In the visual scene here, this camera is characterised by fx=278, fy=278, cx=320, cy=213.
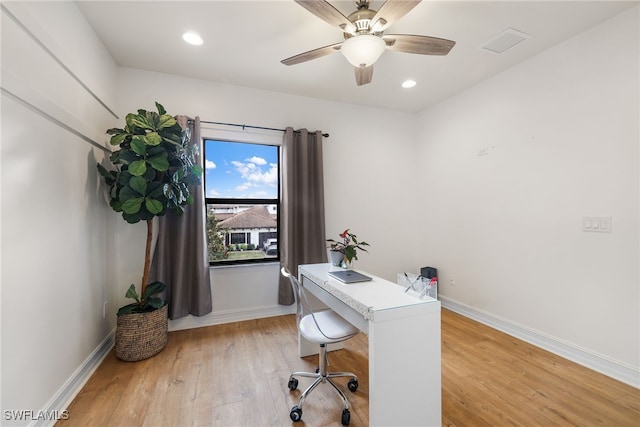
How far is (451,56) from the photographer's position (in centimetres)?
278

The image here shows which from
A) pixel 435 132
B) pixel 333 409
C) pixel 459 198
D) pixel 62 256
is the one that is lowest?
pixel 333 409

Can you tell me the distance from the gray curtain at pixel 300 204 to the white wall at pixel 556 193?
1804 millimetres

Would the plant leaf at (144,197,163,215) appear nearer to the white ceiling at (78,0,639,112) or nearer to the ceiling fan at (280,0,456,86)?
the white ceiling at (78,0,639,112)

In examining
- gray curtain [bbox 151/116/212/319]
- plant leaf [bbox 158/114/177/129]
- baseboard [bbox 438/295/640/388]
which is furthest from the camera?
gray curtain [bbox 151/116/212/319]

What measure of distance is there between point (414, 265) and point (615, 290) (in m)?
2.29

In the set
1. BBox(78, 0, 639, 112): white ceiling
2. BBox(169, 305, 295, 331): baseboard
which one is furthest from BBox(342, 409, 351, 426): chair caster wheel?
BBox(78, 0, 639, 112): white ceiling

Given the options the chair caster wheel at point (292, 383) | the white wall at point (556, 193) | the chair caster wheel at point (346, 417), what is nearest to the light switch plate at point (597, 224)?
the white wall at point (556, 193)

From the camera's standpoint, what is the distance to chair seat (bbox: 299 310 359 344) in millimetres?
1736

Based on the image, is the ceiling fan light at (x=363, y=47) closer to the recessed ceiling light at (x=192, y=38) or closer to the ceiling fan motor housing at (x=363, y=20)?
the ceiling fan motor housing at (x=363, y=20)

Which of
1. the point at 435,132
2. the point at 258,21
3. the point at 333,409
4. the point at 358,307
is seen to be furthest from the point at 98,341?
the point at 435,132

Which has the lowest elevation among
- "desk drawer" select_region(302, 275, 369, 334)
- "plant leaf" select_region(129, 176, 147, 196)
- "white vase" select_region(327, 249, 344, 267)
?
"desk drawer" select_region(302, 275, 369, 334)

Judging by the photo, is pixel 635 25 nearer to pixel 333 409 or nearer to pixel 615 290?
pixel 615 290

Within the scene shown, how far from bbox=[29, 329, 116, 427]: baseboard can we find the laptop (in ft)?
6.29
